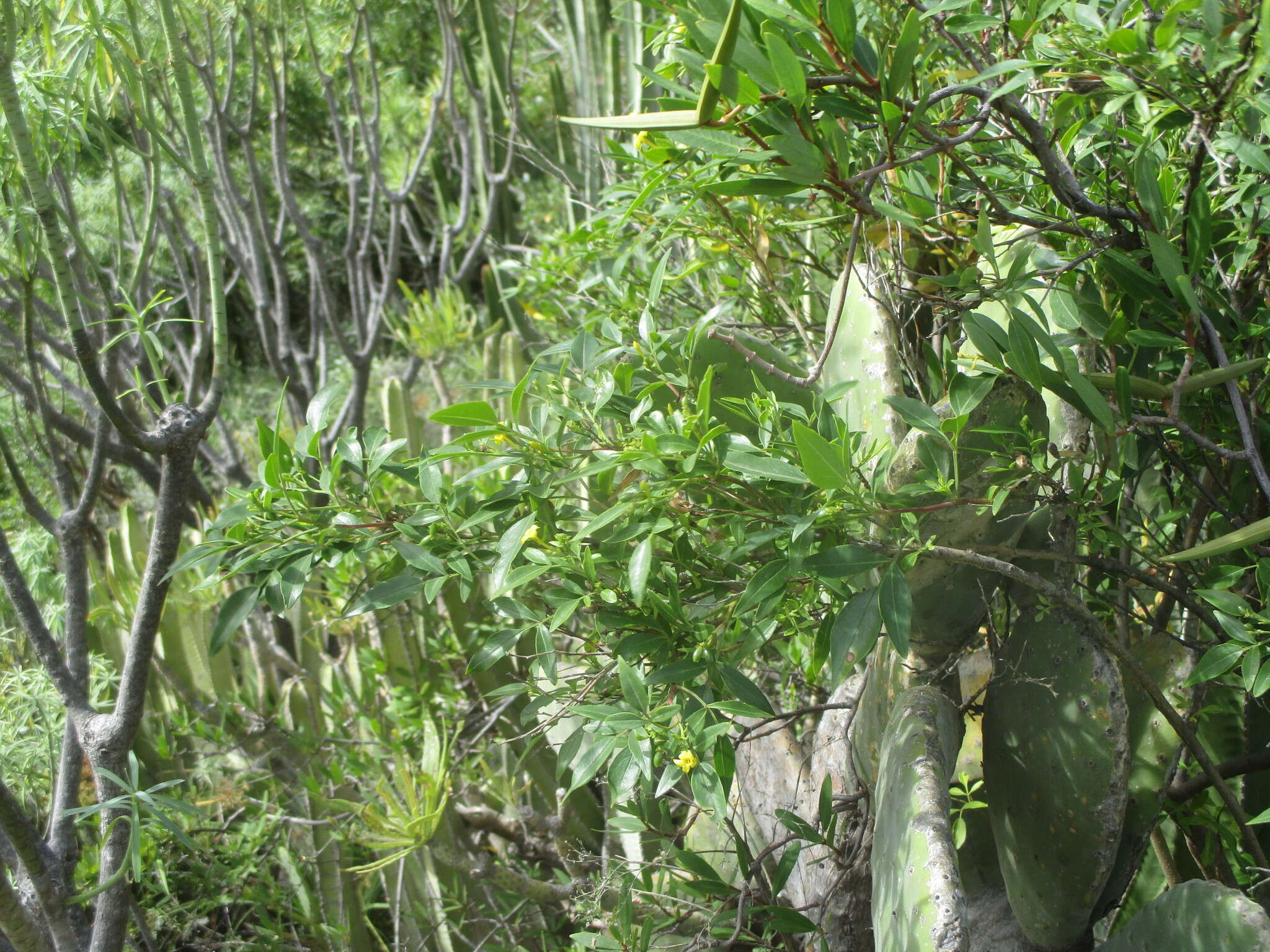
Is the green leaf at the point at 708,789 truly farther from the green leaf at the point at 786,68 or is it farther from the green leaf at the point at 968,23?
the green leaf at the point at 968,23

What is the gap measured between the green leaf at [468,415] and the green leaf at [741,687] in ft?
1.03

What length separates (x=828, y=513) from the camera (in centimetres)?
77

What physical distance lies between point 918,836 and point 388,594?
0.53 m

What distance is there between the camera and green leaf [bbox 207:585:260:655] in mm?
905

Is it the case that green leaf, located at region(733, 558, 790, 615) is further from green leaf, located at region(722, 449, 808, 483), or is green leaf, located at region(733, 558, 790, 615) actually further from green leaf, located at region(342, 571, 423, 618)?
green leaf, located at region(342, 571, 423, 618)

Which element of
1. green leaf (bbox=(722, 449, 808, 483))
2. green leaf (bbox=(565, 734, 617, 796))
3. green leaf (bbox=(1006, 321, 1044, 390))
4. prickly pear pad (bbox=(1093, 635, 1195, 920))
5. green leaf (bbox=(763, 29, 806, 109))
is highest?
green leaf (bbox=(763, 29, 806, 109))

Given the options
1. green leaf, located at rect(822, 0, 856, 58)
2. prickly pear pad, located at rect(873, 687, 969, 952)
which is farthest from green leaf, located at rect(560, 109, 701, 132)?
prickly pear pad, located at rect(873, 687, 969, 952)

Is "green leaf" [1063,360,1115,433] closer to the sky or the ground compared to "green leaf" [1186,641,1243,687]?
closer to the sky

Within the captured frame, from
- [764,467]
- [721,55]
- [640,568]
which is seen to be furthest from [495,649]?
[721,55]

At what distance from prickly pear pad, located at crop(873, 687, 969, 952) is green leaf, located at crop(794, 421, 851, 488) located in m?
Result: 0.31

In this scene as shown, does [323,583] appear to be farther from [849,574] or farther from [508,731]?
[849,574]

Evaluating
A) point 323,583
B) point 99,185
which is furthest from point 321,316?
point 323,583

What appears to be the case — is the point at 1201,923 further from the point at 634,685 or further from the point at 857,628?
the point at 634,685

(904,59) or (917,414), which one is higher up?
(904,59)
